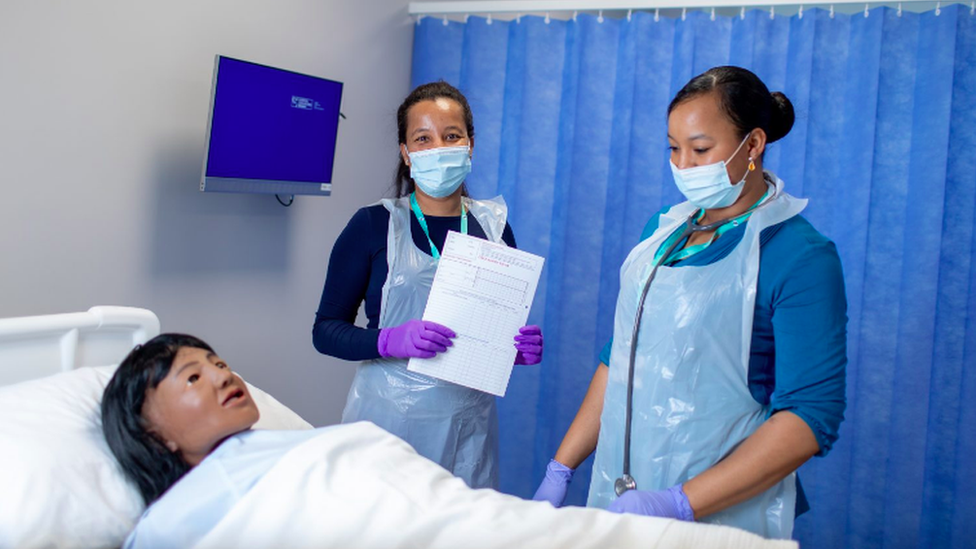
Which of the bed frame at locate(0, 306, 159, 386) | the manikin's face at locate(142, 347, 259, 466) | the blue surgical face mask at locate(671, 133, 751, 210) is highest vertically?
the blue surgical face mask at locate(671, 133, 751, 210)

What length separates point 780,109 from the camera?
149 cm

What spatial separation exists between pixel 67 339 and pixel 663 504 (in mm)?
1146

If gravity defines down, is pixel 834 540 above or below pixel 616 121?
below

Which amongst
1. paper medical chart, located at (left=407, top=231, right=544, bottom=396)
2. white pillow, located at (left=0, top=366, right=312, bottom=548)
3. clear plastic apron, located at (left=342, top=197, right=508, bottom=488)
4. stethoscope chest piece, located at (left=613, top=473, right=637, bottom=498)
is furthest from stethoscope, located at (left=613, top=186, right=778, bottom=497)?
white pillow, located at (left=0, top=366, right=312, bottom=548)

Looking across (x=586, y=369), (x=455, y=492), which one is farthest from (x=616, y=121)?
(x=455, y=492)

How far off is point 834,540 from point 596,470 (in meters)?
1.73

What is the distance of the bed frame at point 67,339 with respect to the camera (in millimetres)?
1555

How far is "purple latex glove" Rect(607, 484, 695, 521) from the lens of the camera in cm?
135

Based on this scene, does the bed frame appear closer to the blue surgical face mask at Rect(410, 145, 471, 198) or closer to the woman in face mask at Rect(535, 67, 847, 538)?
the blue surgical face mask at Rect(410, 145, 471, 198)

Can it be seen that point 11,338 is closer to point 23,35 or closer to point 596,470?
point 23,35

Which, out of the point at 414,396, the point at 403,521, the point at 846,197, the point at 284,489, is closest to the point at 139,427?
the point at 284,489

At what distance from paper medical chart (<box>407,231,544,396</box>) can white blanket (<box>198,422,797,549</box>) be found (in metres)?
0.52

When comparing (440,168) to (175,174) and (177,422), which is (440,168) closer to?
(177,422)

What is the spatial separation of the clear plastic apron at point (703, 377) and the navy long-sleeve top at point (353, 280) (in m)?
0.61
